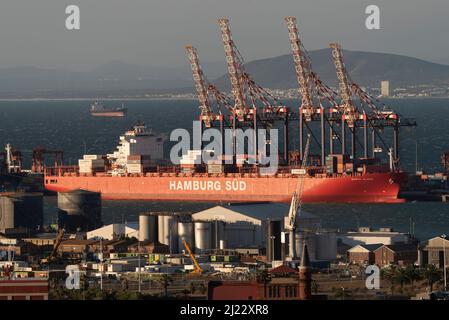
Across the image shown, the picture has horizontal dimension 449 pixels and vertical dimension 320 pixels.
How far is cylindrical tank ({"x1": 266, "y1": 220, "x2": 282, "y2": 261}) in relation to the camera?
255 ft

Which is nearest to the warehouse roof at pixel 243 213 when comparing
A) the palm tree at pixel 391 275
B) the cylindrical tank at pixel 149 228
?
the cylindrical tank at pixel 149 228

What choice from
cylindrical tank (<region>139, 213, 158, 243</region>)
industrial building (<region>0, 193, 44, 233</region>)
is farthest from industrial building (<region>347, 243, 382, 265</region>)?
industrial building (<region>0, 193, 44, 233</region>)

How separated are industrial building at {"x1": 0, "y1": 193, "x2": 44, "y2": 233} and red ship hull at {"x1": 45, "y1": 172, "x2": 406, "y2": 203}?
32193 mm

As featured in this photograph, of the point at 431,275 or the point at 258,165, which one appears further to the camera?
the point at 258,165

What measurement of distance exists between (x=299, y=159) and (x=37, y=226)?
42.2 meters

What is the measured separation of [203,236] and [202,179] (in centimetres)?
4693

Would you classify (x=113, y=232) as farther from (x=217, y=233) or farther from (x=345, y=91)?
(x=345, y=91)

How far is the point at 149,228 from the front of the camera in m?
86.5

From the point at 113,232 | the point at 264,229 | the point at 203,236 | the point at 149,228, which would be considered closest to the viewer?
the point at 203,236

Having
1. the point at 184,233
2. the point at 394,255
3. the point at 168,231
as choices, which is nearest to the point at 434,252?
the point at 394,255

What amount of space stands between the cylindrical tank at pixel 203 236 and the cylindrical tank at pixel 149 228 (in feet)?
6.89

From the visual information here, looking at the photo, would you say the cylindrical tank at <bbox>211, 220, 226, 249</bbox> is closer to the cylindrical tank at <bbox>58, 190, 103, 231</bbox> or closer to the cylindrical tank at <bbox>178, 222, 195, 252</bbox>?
the cylindrical tank at <bbox>178, 222, 195, 252</bbox>
